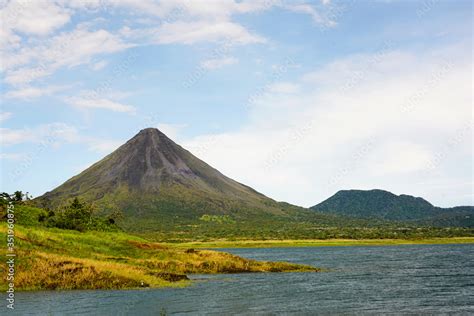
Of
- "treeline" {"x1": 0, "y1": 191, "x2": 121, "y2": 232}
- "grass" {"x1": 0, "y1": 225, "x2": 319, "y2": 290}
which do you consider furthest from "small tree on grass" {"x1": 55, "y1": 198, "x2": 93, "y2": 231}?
"grass" {"x1": 0, "y1": 225, "x2": 319, "y2": 290}

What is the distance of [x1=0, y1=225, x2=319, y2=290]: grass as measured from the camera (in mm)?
60062

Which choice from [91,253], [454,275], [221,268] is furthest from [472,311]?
[91,253]

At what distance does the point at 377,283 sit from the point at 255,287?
61.8ft

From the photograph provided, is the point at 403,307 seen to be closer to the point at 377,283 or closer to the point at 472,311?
the point at 472,311

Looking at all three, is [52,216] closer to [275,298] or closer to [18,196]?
[18,196]

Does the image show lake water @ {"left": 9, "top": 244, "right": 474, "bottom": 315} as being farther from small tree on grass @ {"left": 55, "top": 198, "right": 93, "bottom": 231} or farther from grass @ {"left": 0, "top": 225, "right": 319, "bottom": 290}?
small tree on grass @ {"left": 55, "top": 198, "right": 93, "bottom": 231}

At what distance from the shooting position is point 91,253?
256 ft

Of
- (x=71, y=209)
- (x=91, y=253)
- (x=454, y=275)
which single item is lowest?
(x=454, y=275)

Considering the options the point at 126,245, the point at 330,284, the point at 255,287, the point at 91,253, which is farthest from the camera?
the point at 126,245

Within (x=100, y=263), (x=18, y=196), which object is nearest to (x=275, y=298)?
(x=100, y=263)

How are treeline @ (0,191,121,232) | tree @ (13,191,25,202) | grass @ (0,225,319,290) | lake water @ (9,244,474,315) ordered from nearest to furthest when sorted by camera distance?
lake water @ (9,244,474,315) → grass @ (0,225,319,290) → treeline @ (0,191,121,232) → tree @ (13,191,25,202)

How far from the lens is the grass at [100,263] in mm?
60062

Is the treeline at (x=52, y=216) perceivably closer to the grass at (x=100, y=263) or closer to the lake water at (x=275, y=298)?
the grass at (x=100, y=263)

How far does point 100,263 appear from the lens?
6681 cm
